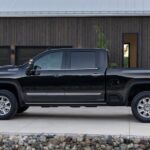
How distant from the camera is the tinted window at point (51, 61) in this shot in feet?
41.6

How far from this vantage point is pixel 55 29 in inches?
930

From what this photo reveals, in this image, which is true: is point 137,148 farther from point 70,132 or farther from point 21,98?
point 21,98

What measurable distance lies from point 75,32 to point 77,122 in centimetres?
1166

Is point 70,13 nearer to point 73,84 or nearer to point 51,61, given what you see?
point 51,61

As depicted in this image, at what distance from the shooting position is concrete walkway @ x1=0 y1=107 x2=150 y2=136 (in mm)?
10820

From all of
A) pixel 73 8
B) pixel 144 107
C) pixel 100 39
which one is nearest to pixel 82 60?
pixel 144 107

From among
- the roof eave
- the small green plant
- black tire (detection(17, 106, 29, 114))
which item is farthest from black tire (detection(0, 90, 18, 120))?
the roof eave

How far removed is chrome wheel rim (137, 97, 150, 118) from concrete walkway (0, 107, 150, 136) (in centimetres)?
27

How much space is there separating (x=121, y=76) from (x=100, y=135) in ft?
8.73

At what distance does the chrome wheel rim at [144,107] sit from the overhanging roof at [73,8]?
1088 centimetres

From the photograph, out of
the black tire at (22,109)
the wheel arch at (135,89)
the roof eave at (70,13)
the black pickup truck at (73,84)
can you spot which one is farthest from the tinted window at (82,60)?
the roof eave at (70,13)

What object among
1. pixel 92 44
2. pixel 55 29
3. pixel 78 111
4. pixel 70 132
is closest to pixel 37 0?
pixel 55 29

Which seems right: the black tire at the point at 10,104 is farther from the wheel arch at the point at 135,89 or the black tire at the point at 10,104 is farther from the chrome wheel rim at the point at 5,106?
the wheel arch at the point at 135,89

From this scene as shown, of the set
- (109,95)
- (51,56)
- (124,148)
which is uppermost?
(51,56)
